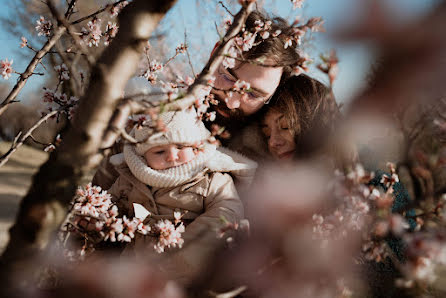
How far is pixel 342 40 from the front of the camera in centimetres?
50

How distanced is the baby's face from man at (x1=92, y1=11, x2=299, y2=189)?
312mm

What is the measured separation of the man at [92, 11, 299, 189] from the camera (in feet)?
6.08

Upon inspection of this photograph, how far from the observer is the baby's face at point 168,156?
62.9 inches

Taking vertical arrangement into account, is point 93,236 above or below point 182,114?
below

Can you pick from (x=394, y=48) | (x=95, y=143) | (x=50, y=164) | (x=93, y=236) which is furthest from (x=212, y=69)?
(x=93, y=236)

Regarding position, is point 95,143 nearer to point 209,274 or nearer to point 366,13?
point 209,274

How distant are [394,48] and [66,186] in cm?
73

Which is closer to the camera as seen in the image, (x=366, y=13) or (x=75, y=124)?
(x=366, y=13)

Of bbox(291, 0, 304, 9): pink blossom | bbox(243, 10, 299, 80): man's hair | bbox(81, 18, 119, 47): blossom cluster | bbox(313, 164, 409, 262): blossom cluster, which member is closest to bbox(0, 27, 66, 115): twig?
bbox(81, 18, 119, 47): blossom cluster

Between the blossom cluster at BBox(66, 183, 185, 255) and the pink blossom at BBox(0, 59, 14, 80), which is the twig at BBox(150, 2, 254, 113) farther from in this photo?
the pink blossom at BBox(0, 59, 14, 80)

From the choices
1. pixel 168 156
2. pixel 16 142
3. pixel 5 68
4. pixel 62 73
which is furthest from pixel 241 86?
pixel 5 68

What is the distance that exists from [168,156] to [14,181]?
411 cm

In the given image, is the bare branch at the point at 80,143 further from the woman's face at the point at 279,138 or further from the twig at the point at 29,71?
the woman's face at the point at 279,138

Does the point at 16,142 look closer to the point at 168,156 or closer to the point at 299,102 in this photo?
the point at 168,156
